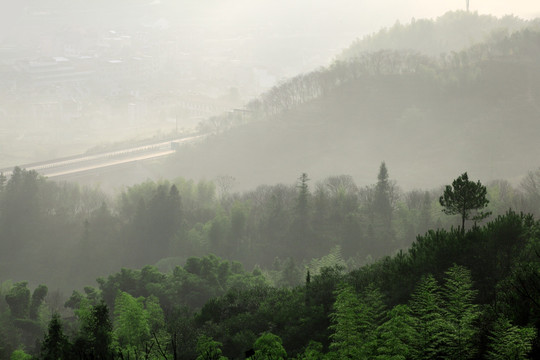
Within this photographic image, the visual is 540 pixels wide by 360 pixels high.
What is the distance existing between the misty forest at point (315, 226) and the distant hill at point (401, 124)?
491 mm

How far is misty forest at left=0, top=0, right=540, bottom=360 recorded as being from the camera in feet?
110

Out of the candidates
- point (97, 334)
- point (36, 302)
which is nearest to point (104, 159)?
point (36, 302)

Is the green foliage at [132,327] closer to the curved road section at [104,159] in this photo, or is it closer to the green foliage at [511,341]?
the green foliage at [511,341]

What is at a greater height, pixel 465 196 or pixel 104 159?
pixel 104 159

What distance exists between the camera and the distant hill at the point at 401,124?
127 meters

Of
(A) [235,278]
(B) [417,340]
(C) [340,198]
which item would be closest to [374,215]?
(C) [340,198]

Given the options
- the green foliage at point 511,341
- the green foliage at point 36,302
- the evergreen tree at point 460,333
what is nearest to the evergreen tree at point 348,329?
the evergreen tree at point 460,333

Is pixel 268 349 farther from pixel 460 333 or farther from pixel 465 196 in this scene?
pixel 465 196

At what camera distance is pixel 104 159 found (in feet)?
540

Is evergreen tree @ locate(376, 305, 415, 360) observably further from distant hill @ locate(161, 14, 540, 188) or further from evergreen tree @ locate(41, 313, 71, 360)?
distant hill @ locate(161, 14, 540, 188)

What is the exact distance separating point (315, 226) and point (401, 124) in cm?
6698

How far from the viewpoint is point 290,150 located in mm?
142625

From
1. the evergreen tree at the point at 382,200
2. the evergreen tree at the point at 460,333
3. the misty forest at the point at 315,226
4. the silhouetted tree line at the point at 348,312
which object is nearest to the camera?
the evergreen tree at the point at 460,333

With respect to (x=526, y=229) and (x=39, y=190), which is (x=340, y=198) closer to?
(x=526, y=229)
